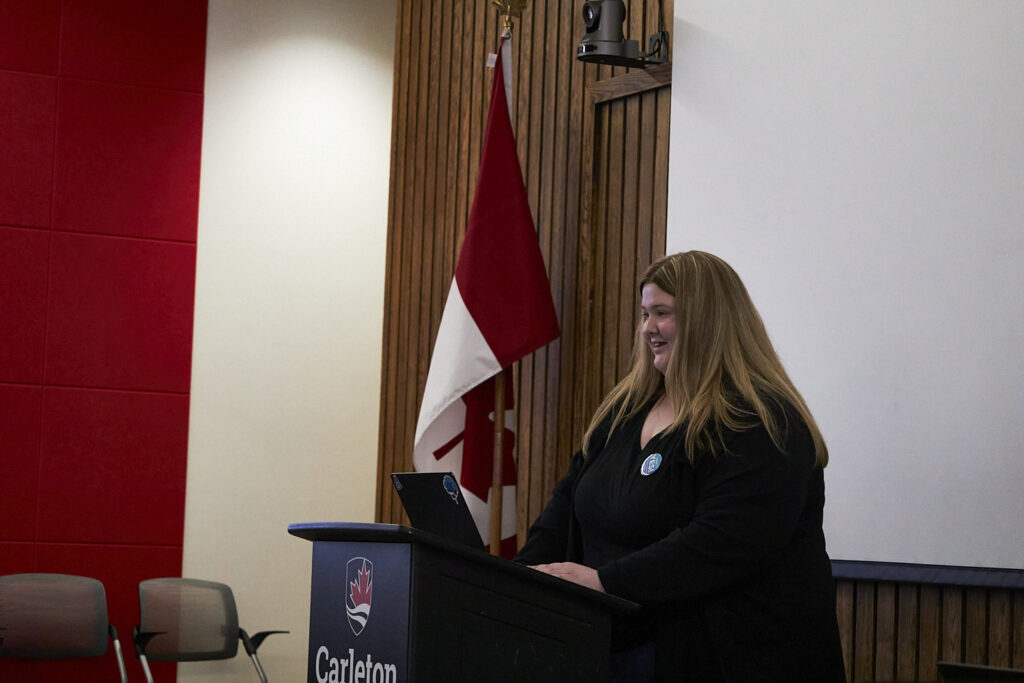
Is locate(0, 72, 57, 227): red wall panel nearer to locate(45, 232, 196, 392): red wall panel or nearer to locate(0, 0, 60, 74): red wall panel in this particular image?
locate(0, 0, 60, 74): red wall panel

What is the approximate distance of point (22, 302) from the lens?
5441 millimetres

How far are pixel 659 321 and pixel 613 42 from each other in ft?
5.54

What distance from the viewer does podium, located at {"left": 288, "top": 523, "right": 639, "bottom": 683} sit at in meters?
1.69

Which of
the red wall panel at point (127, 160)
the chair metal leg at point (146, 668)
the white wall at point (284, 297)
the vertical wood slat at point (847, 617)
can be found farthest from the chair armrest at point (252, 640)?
the vertical wood slat at point (847, 617)

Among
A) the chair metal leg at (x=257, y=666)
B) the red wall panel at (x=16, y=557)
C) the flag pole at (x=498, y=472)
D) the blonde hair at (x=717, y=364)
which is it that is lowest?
the chair metal leg at (x=257, y=666)

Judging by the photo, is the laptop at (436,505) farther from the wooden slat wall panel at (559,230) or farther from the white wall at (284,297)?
the white wall at (284,297)

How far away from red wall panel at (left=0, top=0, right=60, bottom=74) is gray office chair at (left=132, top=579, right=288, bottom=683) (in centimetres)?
245

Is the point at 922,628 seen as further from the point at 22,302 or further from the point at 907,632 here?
the point at 22,302

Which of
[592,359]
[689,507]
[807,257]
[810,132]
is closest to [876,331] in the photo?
[807,257]

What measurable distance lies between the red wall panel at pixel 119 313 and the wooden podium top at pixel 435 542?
3.99m

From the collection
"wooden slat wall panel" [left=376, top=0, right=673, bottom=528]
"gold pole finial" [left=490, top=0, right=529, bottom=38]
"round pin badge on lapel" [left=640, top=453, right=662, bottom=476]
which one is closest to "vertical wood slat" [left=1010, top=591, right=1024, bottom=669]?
"round pin badge on lapel" [left=640, top=453, right=662, bottom=476]

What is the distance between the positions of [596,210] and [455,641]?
2.54 m

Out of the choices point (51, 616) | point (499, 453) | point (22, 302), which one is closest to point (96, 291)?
point (22, 302)

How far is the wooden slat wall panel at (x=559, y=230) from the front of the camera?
290 cm
